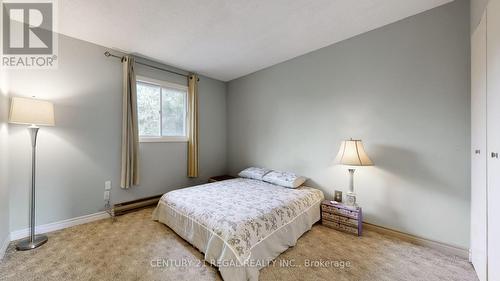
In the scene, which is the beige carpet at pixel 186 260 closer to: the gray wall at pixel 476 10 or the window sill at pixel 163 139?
the window sill at pixel 163 139

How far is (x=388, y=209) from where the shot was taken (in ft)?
7.40

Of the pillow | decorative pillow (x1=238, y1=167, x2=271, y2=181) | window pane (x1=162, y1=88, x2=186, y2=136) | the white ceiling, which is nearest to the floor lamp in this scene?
the white ceiling

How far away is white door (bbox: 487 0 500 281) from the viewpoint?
1.22 m

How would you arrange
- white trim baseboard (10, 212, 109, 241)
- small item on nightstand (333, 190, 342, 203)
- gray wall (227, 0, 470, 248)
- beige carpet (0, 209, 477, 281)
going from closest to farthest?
beige carpet (0, 209, 477, 281) → gray wall (227, 0, 470, 248) → white trim baseboard (10, 212, 109, 241) → small item on nightstand (333, 190, 342, 203)

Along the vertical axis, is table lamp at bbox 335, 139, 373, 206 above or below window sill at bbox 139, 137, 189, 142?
below

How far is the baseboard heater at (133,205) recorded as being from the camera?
2766 mm

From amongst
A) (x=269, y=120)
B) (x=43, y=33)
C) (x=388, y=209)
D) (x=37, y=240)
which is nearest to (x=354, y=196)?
(x=388, y=209)

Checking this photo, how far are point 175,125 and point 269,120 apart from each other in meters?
1.82

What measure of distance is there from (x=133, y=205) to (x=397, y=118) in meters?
3.83

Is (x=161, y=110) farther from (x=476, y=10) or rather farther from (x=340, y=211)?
Result: (x=476, y=10)

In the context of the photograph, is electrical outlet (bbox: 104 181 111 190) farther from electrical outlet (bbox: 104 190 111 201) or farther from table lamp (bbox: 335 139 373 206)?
table lamp (bbox: 335 139 373 206)

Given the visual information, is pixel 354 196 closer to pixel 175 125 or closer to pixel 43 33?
pixel 175 125

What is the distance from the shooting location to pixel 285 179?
2871 millimetres

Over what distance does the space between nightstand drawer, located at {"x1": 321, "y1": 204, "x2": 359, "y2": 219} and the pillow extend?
18.7 inches
